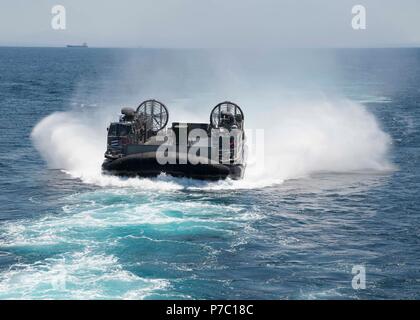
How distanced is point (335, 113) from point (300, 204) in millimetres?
37461

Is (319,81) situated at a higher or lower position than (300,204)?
higher

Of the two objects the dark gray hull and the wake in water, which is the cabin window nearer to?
the wake in water

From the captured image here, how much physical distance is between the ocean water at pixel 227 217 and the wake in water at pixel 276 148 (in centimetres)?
18

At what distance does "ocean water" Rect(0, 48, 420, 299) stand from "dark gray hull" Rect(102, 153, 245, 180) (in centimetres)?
71

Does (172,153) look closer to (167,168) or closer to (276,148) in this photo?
Result: (167,168)

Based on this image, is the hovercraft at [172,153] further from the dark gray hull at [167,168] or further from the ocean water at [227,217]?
the ocean water at [227,217]

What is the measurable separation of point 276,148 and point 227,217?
22889 millimetres

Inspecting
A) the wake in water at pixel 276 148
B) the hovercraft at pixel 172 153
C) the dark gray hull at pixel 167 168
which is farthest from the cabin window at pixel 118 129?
the dark gray hull at pixel 167 168

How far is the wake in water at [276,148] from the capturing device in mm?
51453

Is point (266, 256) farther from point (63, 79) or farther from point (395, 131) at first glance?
point (63, 79)

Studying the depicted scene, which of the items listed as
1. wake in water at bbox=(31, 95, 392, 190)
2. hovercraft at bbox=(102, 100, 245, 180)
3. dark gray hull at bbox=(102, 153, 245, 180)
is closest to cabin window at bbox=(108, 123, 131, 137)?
hovercraft at bbox=(102, 100, 245, 180)

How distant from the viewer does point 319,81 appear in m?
135

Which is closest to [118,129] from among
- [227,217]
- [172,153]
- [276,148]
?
[172,153]
